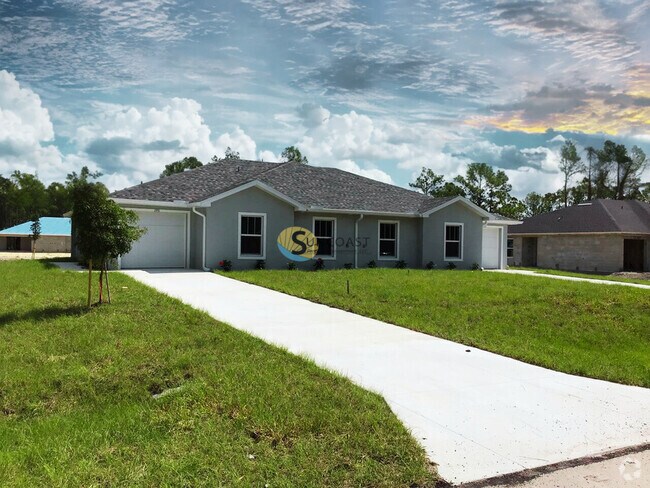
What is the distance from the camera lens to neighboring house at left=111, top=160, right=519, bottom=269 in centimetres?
2005

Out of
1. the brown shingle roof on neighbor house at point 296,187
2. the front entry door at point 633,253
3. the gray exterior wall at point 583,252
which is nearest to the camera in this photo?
the brown shingle roof on neighbor house at point 296,187

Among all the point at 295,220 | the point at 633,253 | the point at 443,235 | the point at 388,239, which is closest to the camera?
the point at 295,220

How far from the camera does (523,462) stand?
13.7 ft

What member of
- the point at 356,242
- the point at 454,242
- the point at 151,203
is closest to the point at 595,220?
the point at 454,242

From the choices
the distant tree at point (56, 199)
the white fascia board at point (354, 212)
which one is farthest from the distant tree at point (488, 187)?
the distant tree at point (56, 199)

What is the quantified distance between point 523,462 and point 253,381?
2.86 m

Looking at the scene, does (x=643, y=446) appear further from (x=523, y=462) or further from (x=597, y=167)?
(x=597, y=167)

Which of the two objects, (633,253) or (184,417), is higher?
(633,253)

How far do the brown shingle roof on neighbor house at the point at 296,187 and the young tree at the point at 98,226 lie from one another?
9.03 metres

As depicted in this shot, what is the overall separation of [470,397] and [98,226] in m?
7.99

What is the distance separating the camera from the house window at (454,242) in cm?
2551

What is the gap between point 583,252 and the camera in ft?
101

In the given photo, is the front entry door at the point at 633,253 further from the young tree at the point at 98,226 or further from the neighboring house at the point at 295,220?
the young tree at the point at 98,226

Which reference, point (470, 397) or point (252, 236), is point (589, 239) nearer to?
point (252, 236)
